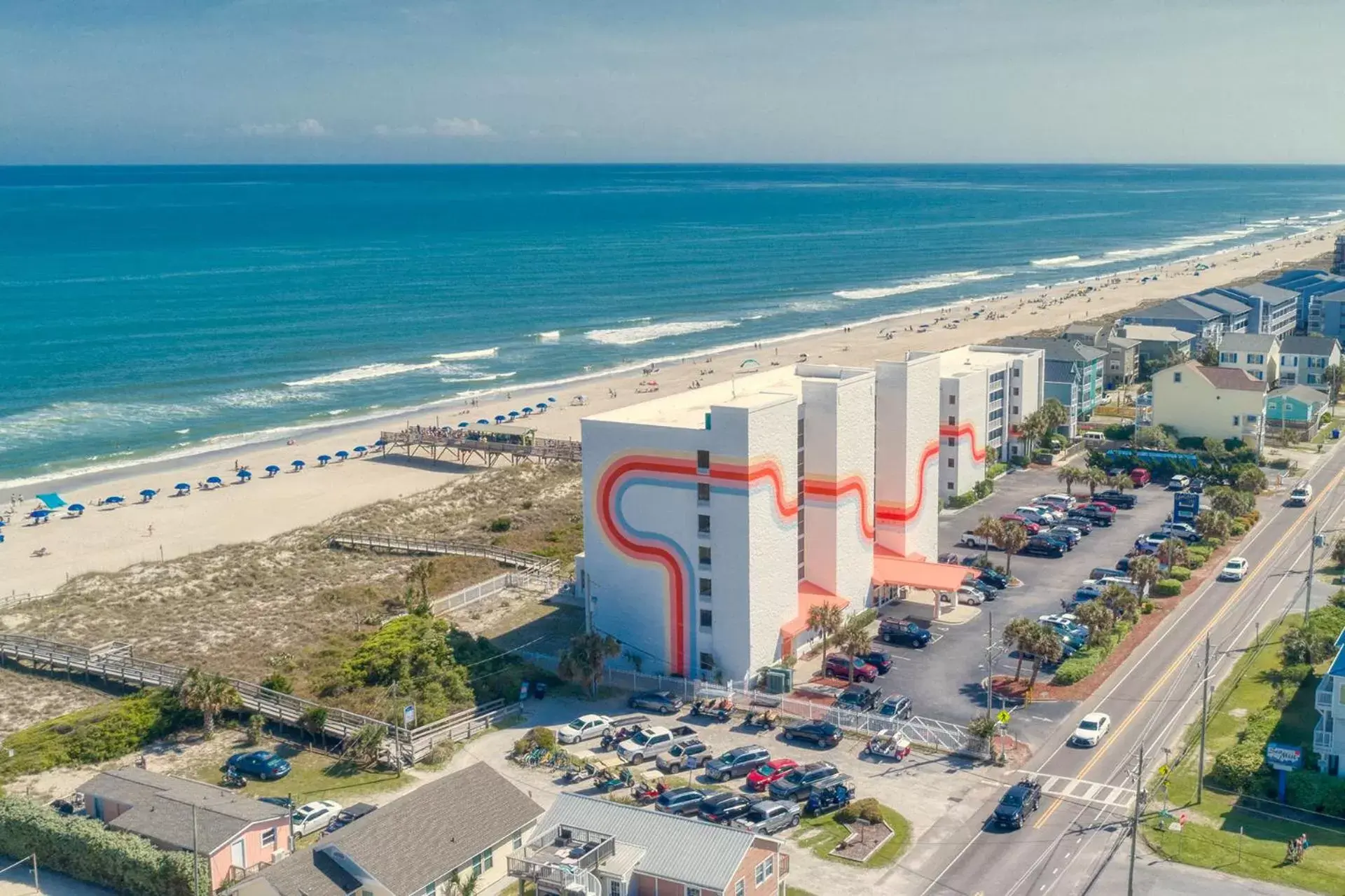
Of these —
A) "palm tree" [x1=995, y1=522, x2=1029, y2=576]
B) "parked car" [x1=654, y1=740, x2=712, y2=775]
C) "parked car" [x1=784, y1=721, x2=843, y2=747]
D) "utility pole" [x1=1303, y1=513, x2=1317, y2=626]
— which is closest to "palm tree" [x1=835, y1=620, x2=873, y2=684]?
"parked car" [x1=784, y1=721, x2=843, y2=747]

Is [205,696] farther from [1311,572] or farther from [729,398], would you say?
[1311,572]

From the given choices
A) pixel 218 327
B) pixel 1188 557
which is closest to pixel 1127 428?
pixel 1188 557

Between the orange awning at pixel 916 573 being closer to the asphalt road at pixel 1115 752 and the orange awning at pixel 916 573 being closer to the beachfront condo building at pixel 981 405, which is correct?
the asphalt road at pixel 1115 752

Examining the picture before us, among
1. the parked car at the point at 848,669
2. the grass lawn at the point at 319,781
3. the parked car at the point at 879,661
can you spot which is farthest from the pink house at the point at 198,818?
the parked car at the point at 879,661

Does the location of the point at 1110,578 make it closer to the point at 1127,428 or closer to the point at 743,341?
the point at 1127,428

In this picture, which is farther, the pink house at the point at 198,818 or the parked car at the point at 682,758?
the parked car at the point at 682,758

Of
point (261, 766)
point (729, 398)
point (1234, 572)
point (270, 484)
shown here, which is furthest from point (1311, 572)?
point (270, 484)

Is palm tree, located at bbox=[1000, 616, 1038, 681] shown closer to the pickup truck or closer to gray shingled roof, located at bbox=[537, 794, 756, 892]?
the pickup truck
